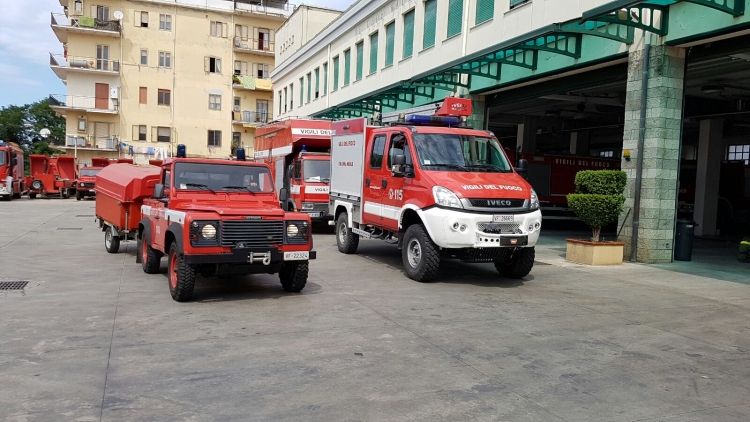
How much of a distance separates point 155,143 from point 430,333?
53652 mm

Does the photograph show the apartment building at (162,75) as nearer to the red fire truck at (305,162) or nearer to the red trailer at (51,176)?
the red trailer at (51,176)

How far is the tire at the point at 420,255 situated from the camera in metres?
9.66

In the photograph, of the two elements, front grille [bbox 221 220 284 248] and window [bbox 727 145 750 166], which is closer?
front grille [bbox 221 220 284 248]

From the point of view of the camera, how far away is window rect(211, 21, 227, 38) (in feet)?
189

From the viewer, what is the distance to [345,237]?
1341 cm

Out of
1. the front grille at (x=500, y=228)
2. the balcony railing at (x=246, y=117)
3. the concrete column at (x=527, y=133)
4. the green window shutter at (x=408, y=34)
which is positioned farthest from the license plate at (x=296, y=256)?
the balcony railing at (x=246, y=117)

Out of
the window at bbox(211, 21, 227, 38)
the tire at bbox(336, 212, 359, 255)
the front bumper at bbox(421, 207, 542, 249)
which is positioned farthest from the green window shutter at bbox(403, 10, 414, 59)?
the window at bbox(211, 21, 227, 38)

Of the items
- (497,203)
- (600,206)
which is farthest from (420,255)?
(600,206)

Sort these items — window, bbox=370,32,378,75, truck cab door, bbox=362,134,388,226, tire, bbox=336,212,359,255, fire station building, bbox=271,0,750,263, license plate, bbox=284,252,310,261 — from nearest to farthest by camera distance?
license plate, bbox=284,252,310,261
truck cab door, bbox=362,134,388,226
fire station building, bbox=271,0,750,263
tire, bbox=336,212,359,255
window, bbox=370,32,378,75

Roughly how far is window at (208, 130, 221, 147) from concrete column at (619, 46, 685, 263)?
49.7m

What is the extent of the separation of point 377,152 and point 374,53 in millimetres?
17469

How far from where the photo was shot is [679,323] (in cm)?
750

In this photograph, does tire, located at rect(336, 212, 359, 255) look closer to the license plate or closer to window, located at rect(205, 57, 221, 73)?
the license plate

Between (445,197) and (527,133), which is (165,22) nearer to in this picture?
(527,133)
